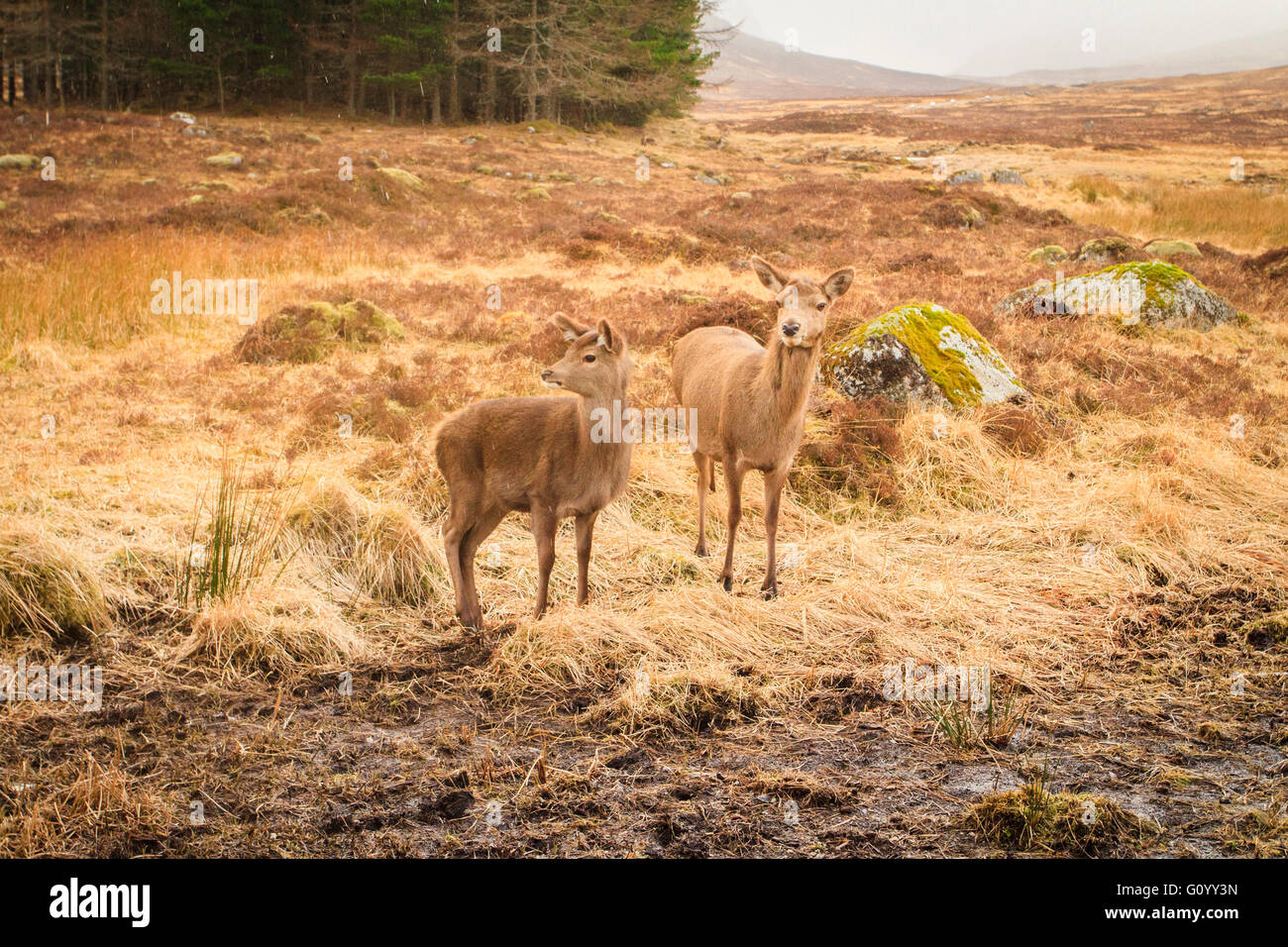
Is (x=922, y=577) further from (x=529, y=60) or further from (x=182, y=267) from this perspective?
(x=529, y=60)

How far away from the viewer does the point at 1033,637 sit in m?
5.84

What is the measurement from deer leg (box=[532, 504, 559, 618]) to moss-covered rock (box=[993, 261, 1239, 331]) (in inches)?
428

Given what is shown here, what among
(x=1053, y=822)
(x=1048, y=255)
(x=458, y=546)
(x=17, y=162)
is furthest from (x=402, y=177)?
(x=1053, y=822)

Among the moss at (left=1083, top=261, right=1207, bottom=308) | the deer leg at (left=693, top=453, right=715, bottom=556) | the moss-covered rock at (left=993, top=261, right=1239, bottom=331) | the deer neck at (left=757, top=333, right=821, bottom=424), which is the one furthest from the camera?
the moss at (left=1083, top=261, right=1207, bottom=308)

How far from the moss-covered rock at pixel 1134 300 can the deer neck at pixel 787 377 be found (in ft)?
30.1

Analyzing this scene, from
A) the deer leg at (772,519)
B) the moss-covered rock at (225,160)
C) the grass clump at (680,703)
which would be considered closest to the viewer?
the grass clump at (680,703)

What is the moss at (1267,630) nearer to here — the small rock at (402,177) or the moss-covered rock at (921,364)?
the moss-covered rock at (921,364)

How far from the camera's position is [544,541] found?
5477mm

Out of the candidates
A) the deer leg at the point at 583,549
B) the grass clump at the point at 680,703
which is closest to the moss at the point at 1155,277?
the deer leg at the point at 583,549

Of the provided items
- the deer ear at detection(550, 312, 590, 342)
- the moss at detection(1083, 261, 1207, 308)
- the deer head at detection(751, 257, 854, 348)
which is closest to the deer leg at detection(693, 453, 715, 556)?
the deer head at detection(751, 257, 854, 348)

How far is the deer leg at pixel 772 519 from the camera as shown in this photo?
20.9ft

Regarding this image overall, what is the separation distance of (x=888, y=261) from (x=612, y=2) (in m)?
36.5

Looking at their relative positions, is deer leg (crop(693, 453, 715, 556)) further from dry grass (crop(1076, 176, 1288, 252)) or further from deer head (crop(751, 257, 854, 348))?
dry grass (crop(1076, 176, 1288, 252))

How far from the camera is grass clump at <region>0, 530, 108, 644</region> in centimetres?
523
